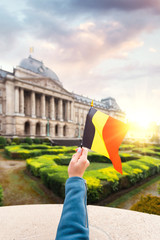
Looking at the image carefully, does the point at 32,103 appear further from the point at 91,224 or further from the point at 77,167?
the point at 77,167

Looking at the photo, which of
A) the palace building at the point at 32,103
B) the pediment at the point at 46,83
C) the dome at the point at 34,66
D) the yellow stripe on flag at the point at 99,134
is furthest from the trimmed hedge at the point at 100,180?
the dome at the point at 34,66

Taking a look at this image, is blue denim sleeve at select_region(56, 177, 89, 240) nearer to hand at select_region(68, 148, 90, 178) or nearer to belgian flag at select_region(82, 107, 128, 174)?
hand at select_region(68, 148, 90, 178)

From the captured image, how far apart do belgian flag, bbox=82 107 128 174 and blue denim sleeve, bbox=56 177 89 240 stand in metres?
1.56

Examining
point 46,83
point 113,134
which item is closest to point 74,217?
point 113,134

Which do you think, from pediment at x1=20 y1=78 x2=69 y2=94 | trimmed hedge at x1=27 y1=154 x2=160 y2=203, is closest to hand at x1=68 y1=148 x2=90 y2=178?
trimmed hedge at x1=27 y1=154 x2=160 y2=203

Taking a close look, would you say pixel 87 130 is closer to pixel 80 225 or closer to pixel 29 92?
pixel 80 225

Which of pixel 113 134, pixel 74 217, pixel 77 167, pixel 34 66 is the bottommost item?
pixel 74 217

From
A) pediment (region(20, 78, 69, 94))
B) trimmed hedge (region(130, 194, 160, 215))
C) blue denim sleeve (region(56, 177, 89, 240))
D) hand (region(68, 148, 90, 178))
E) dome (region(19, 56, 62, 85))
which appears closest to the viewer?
blue denim sleeve (region(56, 177, 89, 240))

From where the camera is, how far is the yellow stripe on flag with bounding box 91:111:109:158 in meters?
2.86

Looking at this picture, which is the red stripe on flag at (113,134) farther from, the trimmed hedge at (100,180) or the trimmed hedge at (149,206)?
the trimmed hedge at (100,180)

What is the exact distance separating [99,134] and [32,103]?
136 ft

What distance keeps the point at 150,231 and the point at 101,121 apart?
109 inches

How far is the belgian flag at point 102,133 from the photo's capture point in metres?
2.84

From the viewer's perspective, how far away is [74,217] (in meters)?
1.12
